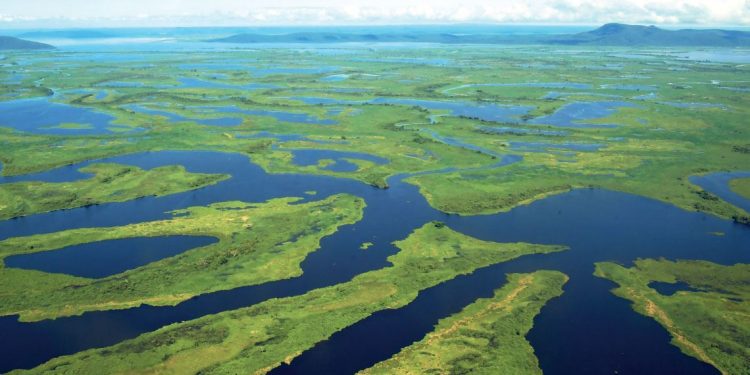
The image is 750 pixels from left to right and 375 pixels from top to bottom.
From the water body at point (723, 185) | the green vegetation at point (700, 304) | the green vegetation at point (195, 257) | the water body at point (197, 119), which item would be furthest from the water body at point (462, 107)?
the green vegetation at point (700, 304)

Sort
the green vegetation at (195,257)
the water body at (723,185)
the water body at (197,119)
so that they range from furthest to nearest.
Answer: the water body at (197,119)
the water body at (723,185)
the green vegetation at (195,257)

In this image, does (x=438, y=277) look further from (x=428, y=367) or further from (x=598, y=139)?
(x=598, y=139)

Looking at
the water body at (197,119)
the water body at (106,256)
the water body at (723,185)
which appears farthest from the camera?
the water body at (197,119)

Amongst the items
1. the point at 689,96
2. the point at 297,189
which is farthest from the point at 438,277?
the point at 689,96

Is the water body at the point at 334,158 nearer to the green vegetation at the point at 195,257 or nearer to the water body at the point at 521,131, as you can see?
the green vegetation at the point at 195,257

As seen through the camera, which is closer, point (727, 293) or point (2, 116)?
point (727, 293)

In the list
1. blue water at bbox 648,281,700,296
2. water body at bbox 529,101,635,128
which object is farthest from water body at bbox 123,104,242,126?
blue water at bbox 648,281,700,296

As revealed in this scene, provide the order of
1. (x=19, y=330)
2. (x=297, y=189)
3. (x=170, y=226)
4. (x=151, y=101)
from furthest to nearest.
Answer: (x=151, y=101) → (x=297, y=189) → (x=170, y=226) → (x=19, y=330)
